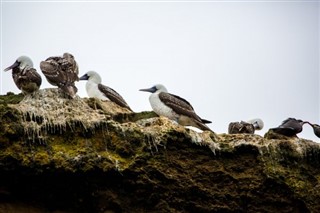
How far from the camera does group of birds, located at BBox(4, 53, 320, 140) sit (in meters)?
14.1

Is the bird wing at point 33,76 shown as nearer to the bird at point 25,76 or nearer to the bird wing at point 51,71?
the bird at point 25,76

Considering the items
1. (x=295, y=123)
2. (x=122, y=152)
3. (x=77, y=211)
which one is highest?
(x=295, y=123)

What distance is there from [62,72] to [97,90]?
3485 mm

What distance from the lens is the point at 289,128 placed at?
15.3m

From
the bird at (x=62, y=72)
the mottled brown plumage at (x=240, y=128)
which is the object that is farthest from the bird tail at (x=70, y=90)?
the mottled brown plumage at (x=240, y=128)

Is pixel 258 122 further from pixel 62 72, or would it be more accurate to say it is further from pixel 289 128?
pixel 62 72

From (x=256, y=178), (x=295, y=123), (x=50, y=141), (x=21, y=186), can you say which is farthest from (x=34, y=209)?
(x=295, y=123)

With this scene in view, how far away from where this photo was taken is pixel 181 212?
12.5 metres

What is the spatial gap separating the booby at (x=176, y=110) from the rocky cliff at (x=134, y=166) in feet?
9.02

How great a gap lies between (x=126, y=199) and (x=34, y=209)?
162 cm

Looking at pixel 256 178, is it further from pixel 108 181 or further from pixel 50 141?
pixel 50 141

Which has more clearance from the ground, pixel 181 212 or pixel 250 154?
pixel 250 154

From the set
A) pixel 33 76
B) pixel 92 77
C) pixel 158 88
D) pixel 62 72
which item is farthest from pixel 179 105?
pixel 92 77

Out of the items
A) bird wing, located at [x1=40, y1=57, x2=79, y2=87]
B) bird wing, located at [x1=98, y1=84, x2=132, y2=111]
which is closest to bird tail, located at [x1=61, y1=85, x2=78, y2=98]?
bird wing, located at [x1=40, y1=57, x2=79, y2=87]
